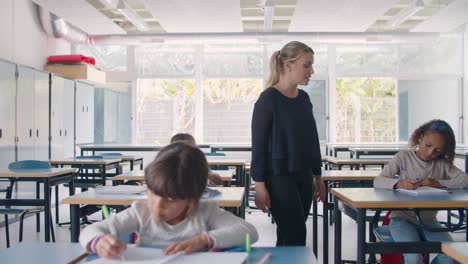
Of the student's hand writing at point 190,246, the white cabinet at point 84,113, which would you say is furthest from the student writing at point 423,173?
the white cabinet at point 84,113

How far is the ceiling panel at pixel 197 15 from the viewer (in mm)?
7180

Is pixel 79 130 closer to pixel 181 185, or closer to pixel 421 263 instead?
pixel 421 263

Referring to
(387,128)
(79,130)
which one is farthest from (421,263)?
(387,128)

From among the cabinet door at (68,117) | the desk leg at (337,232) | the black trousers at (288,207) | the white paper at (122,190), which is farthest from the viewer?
the cabinet door at (68,117)

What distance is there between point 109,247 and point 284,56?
143 cm

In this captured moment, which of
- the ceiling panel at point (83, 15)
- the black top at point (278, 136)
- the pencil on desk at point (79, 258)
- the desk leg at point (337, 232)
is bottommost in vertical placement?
the desk leg at point (337, 232)

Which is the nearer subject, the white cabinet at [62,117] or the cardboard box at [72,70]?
the white cabinet at [62,117]

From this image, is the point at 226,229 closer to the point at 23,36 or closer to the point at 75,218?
the point at 75,218

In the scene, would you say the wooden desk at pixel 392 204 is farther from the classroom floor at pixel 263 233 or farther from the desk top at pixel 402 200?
the classroom floor at pixel 263 233

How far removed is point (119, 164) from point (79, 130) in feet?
9.08

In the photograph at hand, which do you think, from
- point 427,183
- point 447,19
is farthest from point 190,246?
point 447,19

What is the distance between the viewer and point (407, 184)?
2584 millimetres

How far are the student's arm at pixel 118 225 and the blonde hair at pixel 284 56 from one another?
1.15 meters

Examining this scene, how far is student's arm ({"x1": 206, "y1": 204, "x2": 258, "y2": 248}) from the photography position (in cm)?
134
